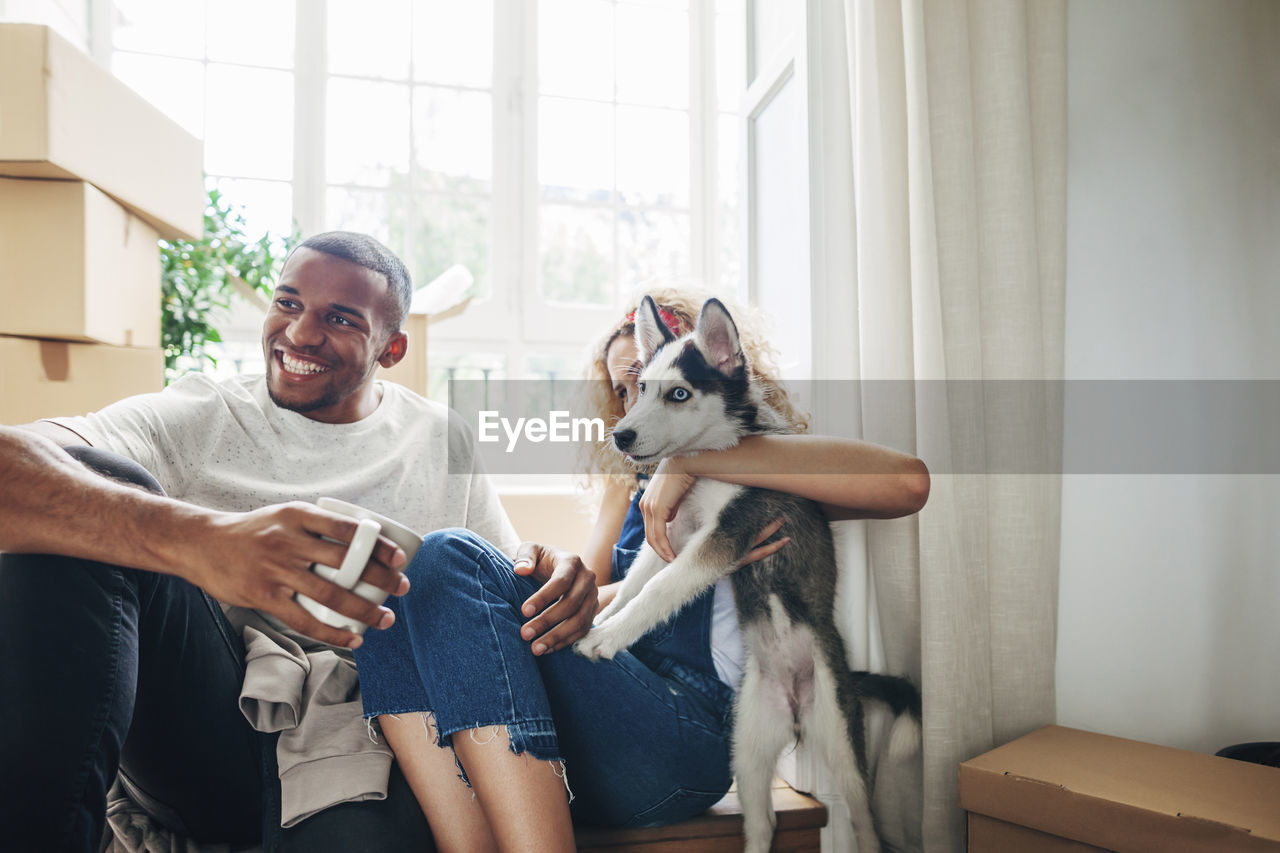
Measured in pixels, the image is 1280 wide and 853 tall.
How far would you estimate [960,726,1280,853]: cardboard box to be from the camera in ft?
2.97

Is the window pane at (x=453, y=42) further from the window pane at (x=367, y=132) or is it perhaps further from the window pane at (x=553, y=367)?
the window pane at (x=553, y=367)

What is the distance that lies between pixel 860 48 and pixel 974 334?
543 mm

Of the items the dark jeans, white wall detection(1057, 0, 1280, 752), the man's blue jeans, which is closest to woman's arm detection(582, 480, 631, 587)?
the man's blue jeans

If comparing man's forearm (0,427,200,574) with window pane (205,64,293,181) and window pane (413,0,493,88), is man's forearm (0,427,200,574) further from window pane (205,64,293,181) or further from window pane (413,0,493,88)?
window pane (413,0,493,88)

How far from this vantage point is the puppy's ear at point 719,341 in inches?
40.5

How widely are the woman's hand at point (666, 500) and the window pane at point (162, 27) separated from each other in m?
2.71

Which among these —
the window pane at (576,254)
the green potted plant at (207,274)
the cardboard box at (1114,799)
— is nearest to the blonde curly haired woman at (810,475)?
the cardboard box at (1114,799)

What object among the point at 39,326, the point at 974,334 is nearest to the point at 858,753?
the point at 974,334

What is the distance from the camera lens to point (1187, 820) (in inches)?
35.6

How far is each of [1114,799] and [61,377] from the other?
1964 mm

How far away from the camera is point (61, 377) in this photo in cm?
154

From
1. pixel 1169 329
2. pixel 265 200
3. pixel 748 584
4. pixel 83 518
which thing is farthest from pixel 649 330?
pixel 265 200

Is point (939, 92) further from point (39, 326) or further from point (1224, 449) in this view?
point (39, 326)

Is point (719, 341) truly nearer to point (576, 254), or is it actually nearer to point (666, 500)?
point (666, 500)
